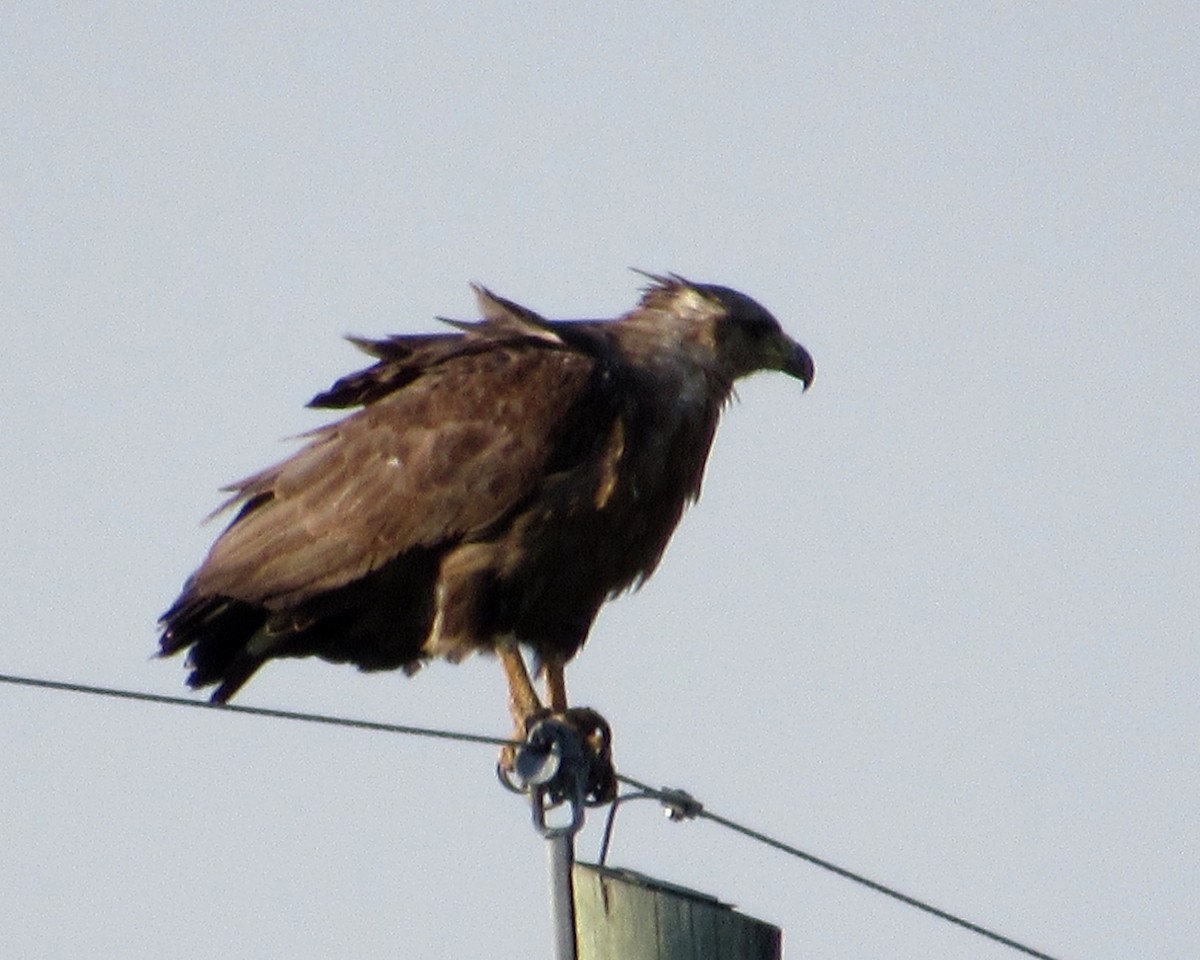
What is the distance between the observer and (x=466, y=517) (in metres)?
8.19

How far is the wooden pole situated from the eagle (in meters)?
2.40

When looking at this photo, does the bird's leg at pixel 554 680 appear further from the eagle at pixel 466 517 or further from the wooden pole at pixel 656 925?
the wooden pole at pixel 656 925

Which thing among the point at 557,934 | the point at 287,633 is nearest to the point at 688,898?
the point at 557,934

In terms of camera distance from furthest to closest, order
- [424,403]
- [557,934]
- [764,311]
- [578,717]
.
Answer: [764,311] → [424,403] → [578,717] → [557,934]

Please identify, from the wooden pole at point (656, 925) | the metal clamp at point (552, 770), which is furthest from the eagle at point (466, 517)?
the wooden pole at point (656, 925)

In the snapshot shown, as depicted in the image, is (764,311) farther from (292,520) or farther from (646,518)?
(292,520)

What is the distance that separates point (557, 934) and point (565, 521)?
2.79 m

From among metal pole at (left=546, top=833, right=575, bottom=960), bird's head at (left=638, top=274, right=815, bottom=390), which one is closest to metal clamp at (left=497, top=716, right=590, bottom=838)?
metal pole at (left=546, top=833, right=575, bottom=960)

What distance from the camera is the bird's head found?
9078 millimetres

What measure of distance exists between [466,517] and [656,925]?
114 inches

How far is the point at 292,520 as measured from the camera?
27.4ft

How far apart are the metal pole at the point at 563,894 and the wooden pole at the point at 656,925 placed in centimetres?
2

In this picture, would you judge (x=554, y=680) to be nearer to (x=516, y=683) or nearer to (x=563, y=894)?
(x=516, y=683)

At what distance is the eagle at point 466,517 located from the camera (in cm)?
815
